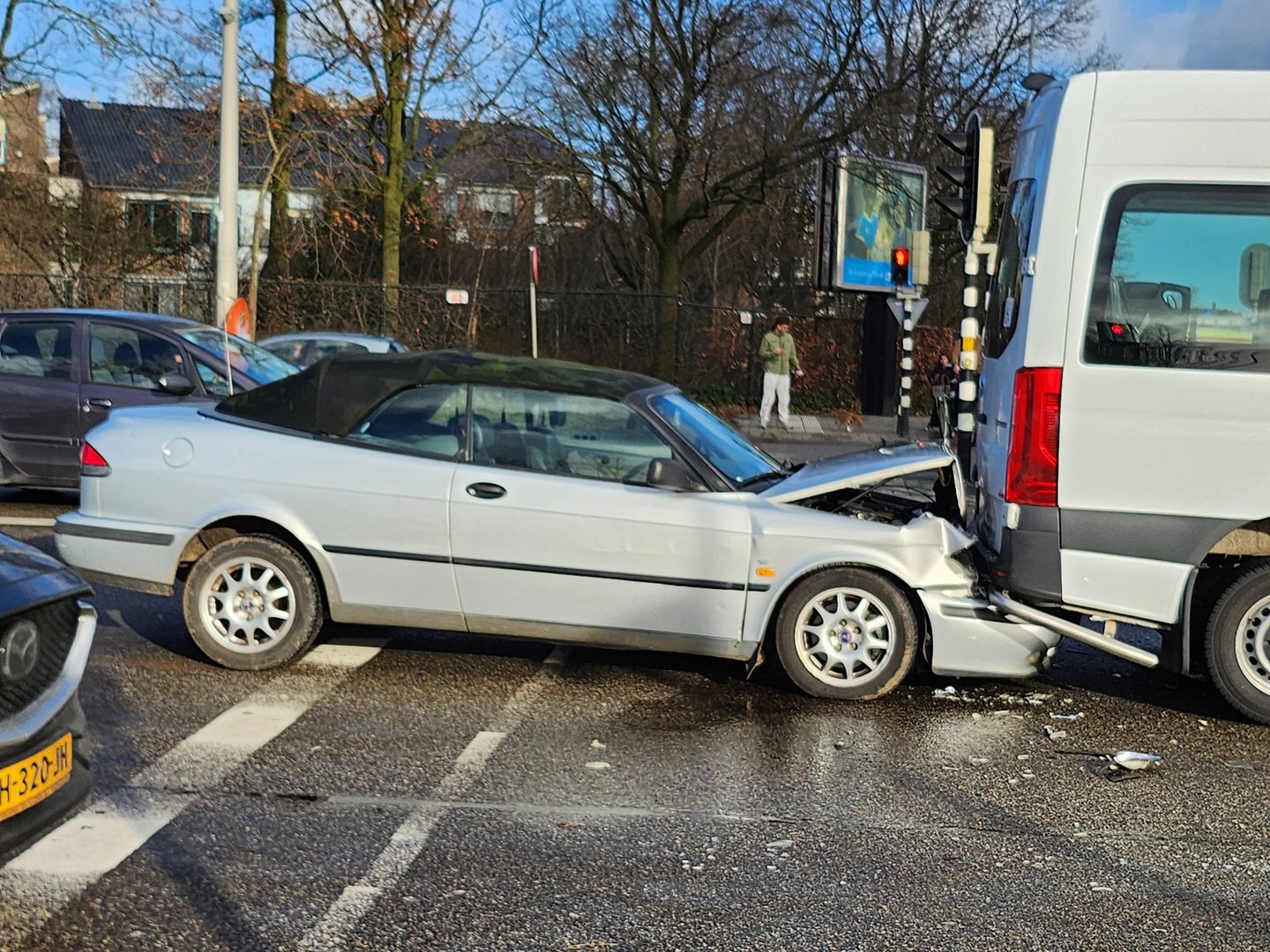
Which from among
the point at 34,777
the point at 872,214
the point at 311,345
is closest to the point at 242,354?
the point at 311,345

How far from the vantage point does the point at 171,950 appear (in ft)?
12.1

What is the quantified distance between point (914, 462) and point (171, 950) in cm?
405

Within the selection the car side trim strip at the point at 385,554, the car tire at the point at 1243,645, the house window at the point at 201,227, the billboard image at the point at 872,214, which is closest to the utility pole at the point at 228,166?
the billboard image at the point at 872,214

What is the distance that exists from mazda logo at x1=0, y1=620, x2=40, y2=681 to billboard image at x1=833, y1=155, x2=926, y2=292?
2329 cm

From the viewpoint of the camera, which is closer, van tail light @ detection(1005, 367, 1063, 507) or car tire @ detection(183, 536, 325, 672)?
van tail light @ detection(1005, 367, 1063, 507)

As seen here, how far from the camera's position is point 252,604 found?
6.62 metres

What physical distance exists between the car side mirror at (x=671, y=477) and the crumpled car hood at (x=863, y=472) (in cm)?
34

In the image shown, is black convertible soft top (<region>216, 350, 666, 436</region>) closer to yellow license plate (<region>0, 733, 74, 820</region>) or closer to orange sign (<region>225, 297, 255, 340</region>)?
yellow license plate (<region>0, 733, 74, 820</region>)

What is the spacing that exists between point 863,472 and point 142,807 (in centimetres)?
346

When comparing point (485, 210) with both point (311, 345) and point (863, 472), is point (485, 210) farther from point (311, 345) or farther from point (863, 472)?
point (863, 472)

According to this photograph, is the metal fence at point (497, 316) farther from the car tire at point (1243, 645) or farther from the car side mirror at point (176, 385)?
the car tire at point (1243, 645)

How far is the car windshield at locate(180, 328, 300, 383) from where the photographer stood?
11.4 m

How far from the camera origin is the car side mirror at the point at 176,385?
10805mm

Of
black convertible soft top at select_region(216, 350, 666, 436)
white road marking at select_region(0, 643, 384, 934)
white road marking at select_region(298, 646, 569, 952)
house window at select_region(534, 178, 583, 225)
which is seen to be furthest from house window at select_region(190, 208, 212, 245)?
white road marking at select_region(298, 646, 569, 952)
